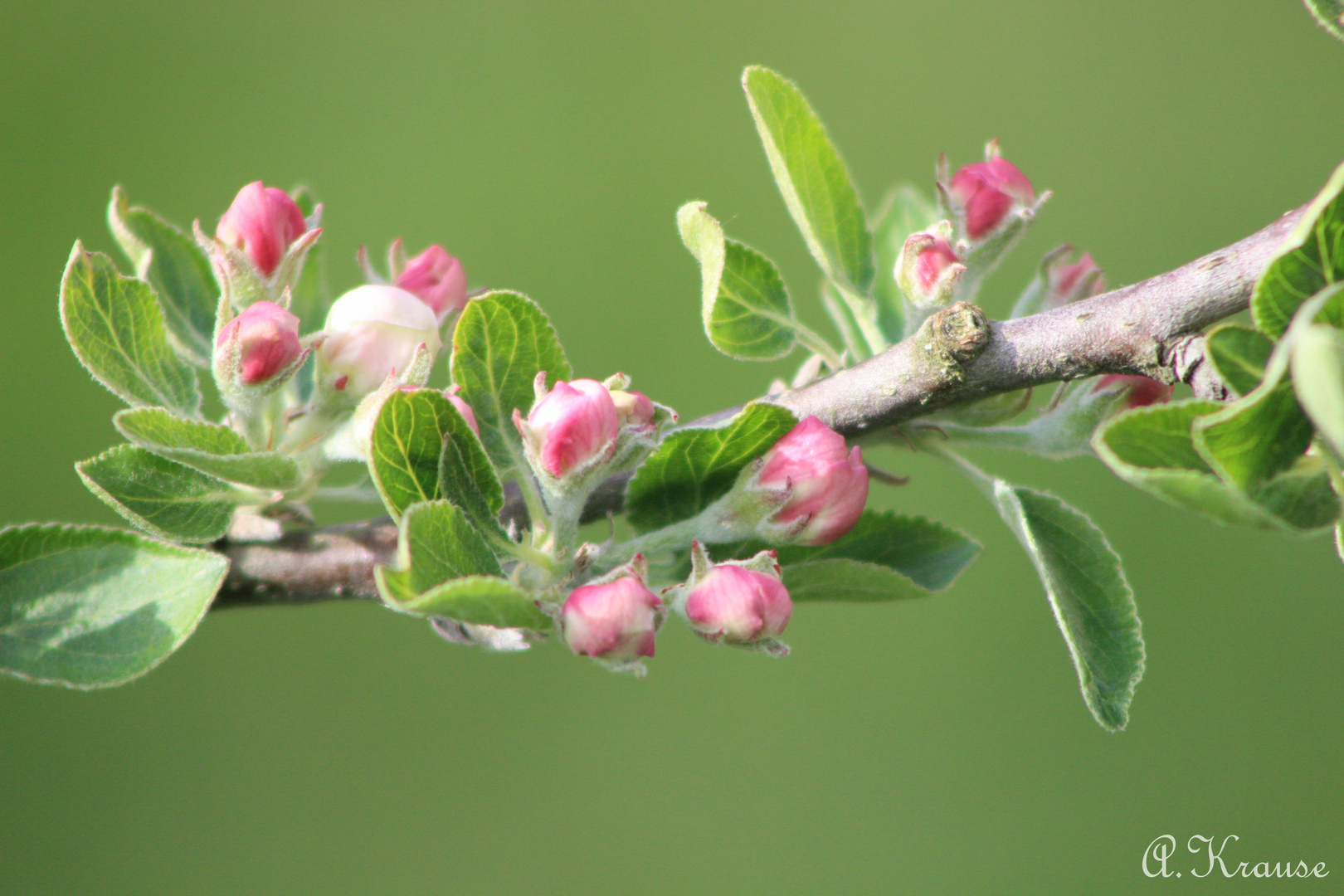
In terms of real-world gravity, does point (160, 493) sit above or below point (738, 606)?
above

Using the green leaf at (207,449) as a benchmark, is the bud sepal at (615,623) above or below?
below

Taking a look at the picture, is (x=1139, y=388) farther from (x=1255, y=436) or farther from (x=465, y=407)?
(x=465, y=407)

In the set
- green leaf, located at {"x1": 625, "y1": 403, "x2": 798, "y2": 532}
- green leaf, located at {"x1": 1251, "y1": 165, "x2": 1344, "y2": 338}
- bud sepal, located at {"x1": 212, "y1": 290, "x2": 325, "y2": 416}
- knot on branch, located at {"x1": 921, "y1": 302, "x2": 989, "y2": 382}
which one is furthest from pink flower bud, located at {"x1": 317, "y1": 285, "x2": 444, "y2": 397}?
green leaf, located at {"x1": 1251, "y1": 165, "x2": 1344, "y2": 338}

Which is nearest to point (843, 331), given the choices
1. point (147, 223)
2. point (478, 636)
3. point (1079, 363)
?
point (1079, 363)

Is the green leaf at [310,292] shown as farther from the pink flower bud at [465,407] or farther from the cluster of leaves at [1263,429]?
the cluster of leaves at [1263,429]

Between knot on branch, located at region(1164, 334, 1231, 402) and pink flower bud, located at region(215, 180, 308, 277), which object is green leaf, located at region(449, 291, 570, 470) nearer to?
pink flower bud, located at region(215, 180, 308, 277)

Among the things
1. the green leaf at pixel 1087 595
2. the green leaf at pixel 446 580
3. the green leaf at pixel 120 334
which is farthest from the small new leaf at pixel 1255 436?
the green leaf at pixel 120 334

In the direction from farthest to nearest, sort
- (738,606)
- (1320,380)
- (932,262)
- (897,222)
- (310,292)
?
(897,222), (310,292), (932,262), (738,606), (1320,380)

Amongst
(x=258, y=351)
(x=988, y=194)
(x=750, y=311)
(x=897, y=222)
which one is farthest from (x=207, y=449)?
(x=897, y=222)
